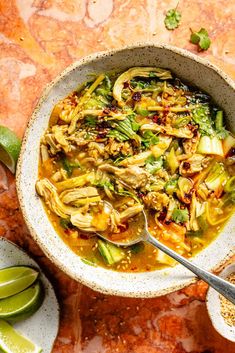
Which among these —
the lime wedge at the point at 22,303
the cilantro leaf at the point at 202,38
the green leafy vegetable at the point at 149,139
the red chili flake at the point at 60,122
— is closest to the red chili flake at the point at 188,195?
the green leafy vegetable at the point at 149,139

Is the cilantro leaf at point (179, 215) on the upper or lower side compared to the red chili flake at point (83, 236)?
upper

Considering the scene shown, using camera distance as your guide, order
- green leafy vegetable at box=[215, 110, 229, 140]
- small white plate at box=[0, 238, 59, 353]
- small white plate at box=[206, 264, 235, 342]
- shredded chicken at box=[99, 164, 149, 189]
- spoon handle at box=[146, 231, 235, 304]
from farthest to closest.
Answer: small white plate at box=[0, 238, 59, 353] < small white plate at box=[206, 264, 235, 342] < green leafy vegetable at box=[215, 110, 229, 140] < shredded chicken at box=[99, 164, 149, 189] < spoon handle at box=[146, 231, 235, 304]

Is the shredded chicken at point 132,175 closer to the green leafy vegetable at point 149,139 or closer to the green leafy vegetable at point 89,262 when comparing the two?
the green leafy vegetable at point 149,139

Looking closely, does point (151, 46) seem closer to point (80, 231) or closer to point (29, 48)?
point (29, 48)

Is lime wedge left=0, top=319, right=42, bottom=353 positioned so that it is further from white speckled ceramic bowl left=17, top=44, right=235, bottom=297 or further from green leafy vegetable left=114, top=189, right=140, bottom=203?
green leafy vegetable left=114, top=189, right=140, bottom=203

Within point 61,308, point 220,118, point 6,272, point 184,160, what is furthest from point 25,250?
point 220,118

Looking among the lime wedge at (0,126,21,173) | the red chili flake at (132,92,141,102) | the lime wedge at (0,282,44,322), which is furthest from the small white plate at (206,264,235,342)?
the lime wedge at (0,126,21,173)

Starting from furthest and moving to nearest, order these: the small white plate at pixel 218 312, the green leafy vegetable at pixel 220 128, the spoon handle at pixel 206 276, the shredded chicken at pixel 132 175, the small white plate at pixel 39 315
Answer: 1. the small white plate at pixel 39 315
2. the small white plate at pixel 218 312
3. the green leafy vegetable at pixel 220 128
4. the shredded chicken at pixel 132 175
5. the spoon handle at pixel 206 276

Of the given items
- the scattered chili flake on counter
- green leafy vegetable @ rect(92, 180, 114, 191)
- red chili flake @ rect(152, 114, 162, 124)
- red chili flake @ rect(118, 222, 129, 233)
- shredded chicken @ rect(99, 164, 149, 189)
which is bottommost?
the scattered chili flake on counter
